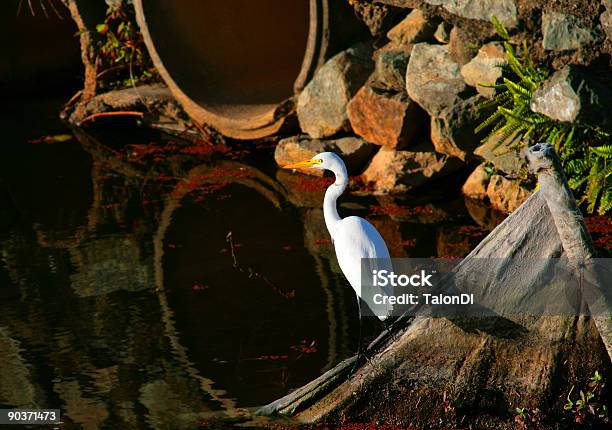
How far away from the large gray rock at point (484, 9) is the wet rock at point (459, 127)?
674 millimetres

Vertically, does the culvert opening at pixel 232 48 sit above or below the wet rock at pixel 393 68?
above

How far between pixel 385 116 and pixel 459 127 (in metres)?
0.56

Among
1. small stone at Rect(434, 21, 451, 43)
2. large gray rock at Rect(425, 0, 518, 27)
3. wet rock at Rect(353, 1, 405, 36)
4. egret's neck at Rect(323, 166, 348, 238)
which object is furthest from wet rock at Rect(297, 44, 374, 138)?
egret's neck at Rect(323, 166, 348, 238)

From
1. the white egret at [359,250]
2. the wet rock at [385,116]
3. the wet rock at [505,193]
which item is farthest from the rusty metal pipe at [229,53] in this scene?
the white egret at [359,250]

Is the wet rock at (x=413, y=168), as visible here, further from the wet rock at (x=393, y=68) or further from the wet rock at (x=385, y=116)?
the wet rock at (x=393, y=68)

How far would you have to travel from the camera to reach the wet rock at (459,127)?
244 inches

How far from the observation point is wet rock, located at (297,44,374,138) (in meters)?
7.00

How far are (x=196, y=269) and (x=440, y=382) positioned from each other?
2131mm

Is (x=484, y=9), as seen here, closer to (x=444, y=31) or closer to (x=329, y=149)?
(x=444, y=31)

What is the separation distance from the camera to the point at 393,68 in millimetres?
6648

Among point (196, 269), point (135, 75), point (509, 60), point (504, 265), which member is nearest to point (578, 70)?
point (509, 60)

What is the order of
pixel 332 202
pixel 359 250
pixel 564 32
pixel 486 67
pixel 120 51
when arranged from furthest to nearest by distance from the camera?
pixel 120 51
pixel 486 67
pixel 564 32
pixel 332 202
pixel 359 250

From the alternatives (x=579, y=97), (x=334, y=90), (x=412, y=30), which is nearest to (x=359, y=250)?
(x=579, y=97)

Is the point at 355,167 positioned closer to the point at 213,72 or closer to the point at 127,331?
the point at 213,72
